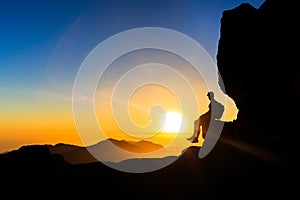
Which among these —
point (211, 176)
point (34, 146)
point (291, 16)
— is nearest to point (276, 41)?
point (291, 16)

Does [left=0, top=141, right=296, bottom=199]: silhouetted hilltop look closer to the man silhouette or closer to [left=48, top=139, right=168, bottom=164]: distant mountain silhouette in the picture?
the man silhouette

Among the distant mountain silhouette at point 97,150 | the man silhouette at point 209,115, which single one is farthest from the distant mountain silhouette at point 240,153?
the distant mountain silhouette at point 97,150

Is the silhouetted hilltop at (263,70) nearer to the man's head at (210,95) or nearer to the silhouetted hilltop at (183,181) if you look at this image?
the silhouetted hilltop at (183,181)

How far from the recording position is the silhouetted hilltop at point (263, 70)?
4888 cm

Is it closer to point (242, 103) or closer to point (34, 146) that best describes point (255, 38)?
point (242, 103)

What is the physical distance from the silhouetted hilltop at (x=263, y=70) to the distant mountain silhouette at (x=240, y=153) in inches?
6.1

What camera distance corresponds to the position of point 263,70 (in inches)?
2112

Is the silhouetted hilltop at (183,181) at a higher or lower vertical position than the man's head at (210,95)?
lower

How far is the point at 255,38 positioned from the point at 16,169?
49132 millimetres

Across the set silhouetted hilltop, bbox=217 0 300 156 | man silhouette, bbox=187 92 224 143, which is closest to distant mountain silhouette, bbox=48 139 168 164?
man silhouette, bbox=187 92 224 143

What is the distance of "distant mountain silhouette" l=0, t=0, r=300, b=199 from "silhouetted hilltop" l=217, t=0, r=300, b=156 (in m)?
0.15

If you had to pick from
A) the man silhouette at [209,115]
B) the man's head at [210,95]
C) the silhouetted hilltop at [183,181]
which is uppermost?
the man's head at [210,95]

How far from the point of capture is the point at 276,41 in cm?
5091

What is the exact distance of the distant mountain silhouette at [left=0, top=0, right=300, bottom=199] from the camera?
123 ft
